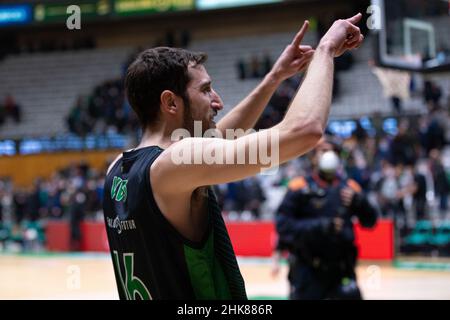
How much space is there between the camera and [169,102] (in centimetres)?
271

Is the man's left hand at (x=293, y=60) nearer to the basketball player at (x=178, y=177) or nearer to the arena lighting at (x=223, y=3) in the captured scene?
the basketball player at (x=178, y=177)

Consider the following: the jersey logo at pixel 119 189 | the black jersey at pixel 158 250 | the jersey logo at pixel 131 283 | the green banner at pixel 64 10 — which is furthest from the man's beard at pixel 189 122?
the green banner at pixel 64 10

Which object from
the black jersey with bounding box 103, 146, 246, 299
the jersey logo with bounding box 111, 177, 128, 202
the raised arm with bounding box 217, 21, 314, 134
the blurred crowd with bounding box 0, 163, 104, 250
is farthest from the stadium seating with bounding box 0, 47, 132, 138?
the black jersey with bounding box 103, 146, 246, 299

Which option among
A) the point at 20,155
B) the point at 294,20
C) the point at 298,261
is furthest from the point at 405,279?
the point at 20,155

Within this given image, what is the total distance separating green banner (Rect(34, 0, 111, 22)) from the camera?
1040 inches

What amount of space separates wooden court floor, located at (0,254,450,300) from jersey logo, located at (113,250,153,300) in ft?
24.4

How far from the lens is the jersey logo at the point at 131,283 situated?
2729 millimetres

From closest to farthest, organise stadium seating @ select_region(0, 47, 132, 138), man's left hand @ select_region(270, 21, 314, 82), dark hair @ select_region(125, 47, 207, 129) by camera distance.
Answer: dark hair @ select_region(125, 47, 207, 129) < man's left hand @ select_region(270, 21, 314, 82) < stadium seating @ select_region(0, 47, 132, 138)

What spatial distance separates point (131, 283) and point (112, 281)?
10.8m

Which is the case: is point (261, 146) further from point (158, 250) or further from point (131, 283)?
point (131, 283)

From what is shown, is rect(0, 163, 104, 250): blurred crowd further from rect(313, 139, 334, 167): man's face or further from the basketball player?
the basketball player

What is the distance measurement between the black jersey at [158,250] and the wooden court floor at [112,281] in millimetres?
7519

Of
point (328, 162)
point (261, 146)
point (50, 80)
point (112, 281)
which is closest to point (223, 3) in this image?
point (50, 80)
